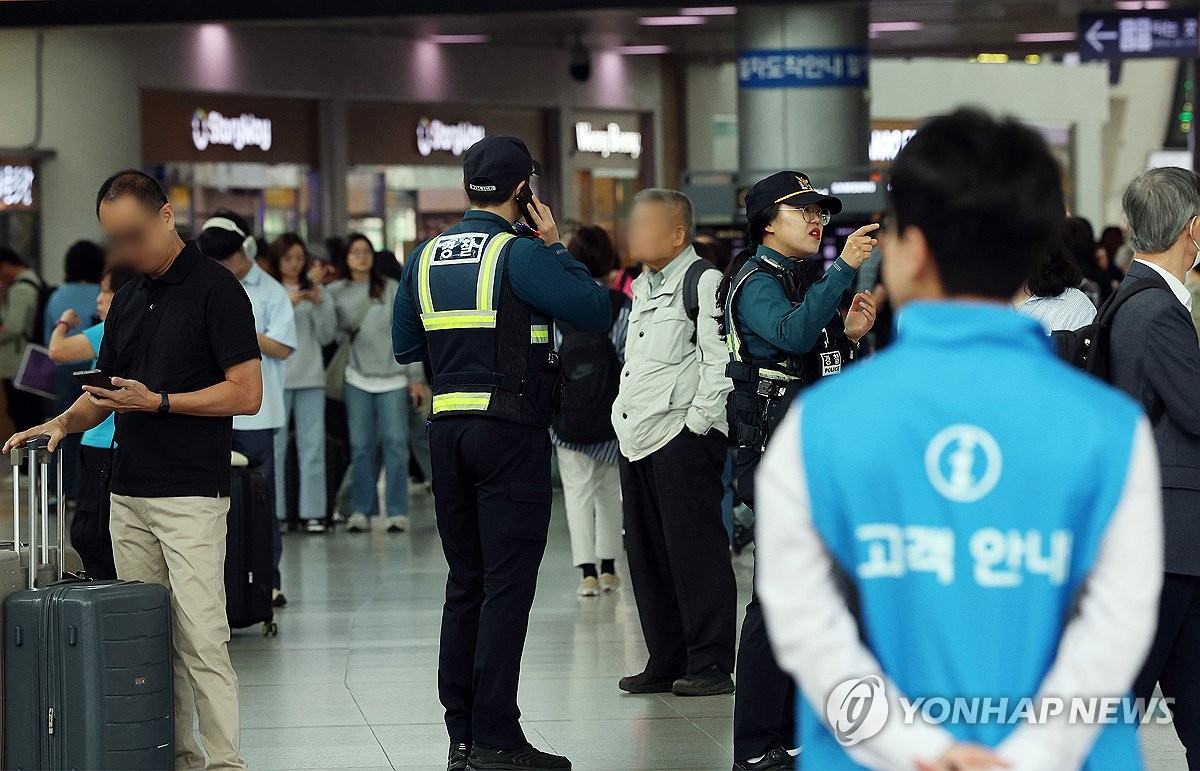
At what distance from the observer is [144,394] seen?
4387 millimetres

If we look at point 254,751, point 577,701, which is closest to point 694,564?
point 577,701

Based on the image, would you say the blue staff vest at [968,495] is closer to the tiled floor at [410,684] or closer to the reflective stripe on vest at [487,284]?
the reflective stripe on vest at [487,284]

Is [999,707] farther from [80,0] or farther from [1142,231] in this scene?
[80,0]

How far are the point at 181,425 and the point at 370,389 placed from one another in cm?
667

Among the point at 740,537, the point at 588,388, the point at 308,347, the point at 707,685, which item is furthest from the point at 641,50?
the point at 707,685

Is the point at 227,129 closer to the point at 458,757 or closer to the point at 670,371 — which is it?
the point at 670,371

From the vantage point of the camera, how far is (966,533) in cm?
195

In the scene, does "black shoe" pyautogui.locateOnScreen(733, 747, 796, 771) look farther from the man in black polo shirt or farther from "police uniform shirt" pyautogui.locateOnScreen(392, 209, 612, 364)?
the man in black polo shirt

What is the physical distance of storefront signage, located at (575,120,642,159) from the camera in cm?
2105

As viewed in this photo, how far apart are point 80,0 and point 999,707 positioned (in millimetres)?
12887

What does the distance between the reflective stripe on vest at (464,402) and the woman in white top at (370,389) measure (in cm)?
620

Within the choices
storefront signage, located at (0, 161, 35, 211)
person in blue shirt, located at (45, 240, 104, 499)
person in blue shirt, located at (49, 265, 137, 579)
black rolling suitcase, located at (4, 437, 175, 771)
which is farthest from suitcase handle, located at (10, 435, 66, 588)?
storefront signage, located at (0, 161, 35, 211)

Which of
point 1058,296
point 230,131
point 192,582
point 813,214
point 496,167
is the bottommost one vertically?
point 192,582

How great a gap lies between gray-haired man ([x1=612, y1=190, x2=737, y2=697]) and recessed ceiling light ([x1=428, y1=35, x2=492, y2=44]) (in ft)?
41.8
